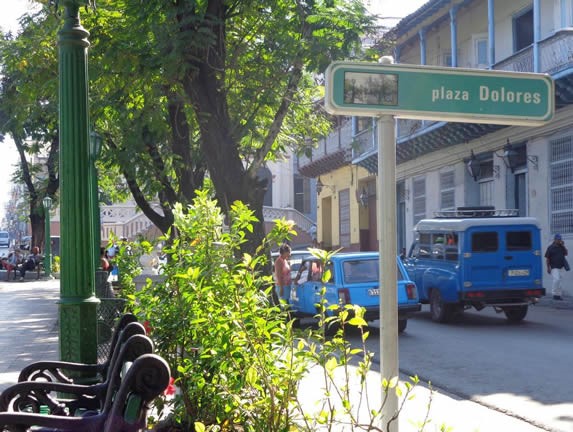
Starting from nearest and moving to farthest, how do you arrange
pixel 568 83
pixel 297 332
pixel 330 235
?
pixel 297 332, pixel 568 83, pixel 330 235

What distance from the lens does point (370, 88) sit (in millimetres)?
3965

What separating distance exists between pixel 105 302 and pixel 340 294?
639 centimetres

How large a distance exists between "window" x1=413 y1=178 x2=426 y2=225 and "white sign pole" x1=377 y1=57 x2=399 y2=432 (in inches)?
1089

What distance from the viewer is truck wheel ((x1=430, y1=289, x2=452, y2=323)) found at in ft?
54.3

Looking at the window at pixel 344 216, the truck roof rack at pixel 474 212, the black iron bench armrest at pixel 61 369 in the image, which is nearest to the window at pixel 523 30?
the truck roof rack at pixel 474 212

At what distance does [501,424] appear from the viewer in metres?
7.49

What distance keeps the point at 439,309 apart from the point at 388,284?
43.3 ft

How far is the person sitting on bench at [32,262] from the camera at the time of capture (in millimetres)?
39844

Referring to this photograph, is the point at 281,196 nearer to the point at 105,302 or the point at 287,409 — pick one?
the point at 105,302

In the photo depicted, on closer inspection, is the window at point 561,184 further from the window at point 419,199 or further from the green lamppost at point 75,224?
the green lamppost at point 75,224

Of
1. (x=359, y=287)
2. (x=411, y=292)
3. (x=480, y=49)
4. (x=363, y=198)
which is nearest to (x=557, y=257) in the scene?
(x=411, y=292)

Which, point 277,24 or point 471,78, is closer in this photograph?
point 471,78

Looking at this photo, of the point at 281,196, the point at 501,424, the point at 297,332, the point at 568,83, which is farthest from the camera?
the point at 281,196

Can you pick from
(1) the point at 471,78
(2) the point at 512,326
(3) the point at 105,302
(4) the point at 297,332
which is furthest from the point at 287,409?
(2) the point at 512,326
